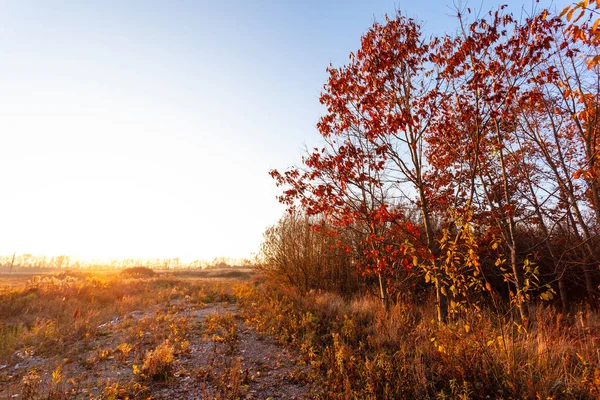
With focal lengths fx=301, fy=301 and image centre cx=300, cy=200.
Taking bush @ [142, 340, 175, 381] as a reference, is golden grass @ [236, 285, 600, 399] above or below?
above

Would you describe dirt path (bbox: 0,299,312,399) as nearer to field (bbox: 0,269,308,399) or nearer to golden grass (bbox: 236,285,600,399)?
field (bbox: 0,269,308,399)

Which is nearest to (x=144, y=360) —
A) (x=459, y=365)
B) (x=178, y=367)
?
(x=178, y=367)

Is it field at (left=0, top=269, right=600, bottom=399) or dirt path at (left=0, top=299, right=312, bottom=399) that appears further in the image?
dirt path at (left=0, top=299, right=312, bottom=399)

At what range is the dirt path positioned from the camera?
4387 millimetres

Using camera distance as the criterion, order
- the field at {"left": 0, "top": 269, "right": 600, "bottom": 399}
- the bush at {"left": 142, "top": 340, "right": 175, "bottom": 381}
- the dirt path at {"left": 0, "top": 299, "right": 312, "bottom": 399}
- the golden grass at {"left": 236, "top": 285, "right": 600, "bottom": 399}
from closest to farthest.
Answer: the golden grass at {"left": 236, "top": 285, "right": 600, "bottom": 399} < the field at {"left": 0, "top": 269, "right": 600, "bottom": 399} < the dirt path at {"left": 0, "top": 299, "right": 312, "bottom": 399} < the bush at {"left": 142, "top": 340, "right": 175, "bottom": 381}

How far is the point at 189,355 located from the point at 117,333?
12.1 ft

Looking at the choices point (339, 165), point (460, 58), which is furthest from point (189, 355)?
point (460, 58)

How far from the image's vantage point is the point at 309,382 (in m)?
4.50

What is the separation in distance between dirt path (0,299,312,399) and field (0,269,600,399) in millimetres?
23

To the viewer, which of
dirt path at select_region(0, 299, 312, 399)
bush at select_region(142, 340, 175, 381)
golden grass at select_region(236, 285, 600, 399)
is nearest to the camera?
golden grass at select_region(236, 285, 600, 399)

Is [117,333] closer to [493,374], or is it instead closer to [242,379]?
[242,379]

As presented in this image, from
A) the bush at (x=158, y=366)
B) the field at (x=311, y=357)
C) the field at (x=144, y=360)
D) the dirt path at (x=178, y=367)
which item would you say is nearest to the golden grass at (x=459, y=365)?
the field at (x=311, y=357)

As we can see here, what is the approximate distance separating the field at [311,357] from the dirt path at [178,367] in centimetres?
2

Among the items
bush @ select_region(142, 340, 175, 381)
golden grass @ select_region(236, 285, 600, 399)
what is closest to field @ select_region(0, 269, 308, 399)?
bush @ select_region(142, 340, 175, 381)
